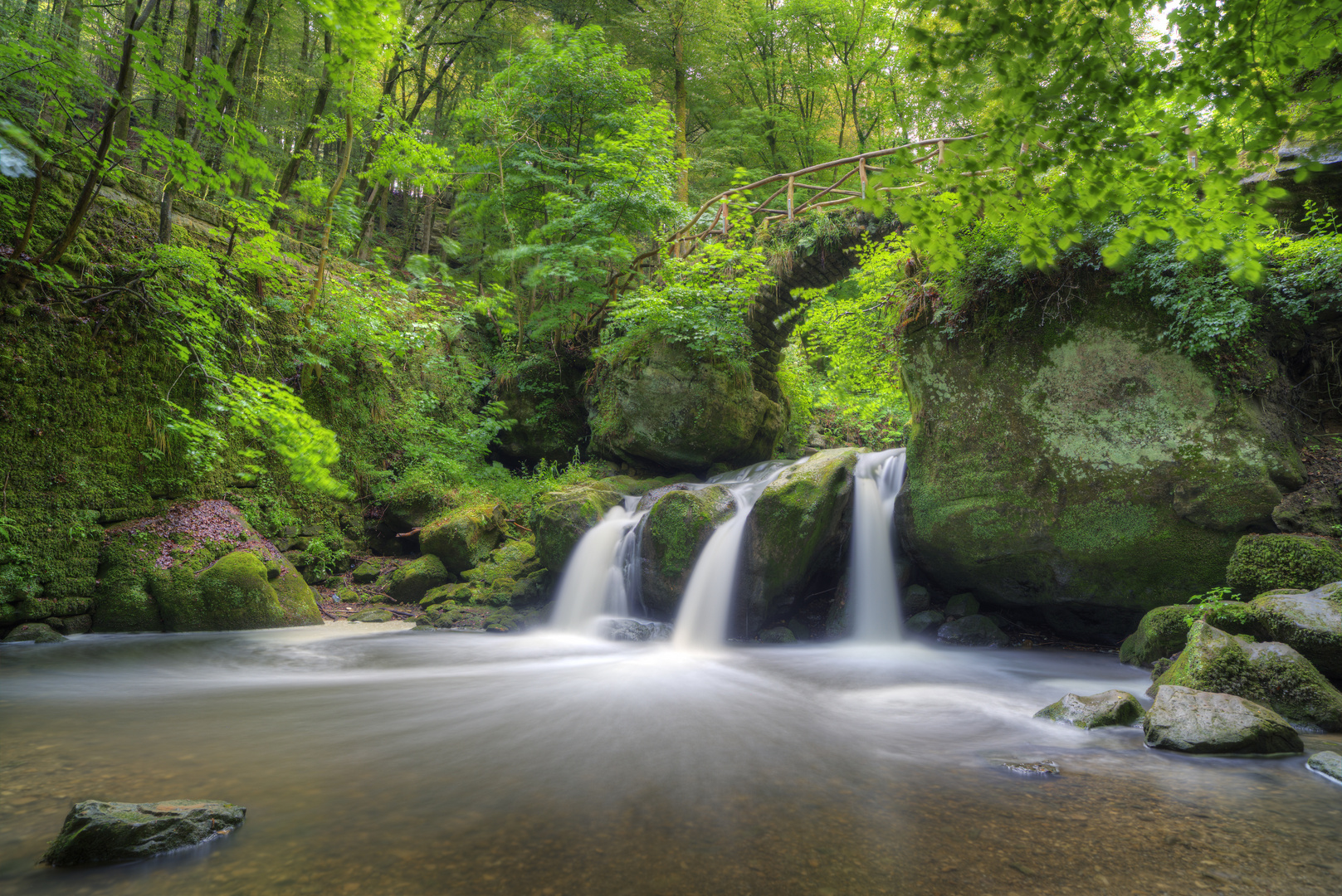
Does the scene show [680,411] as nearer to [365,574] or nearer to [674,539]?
[674,539]

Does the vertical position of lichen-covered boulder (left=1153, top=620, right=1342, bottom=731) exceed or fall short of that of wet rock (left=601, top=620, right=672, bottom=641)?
it exceeds it

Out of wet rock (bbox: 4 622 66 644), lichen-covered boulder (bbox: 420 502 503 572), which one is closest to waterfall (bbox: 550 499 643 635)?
lichen-covered boulder (bbox: 420 502 503 572)

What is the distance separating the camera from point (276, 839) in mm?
2240

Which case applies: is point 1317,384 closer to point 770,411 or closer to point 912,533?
point 912,533

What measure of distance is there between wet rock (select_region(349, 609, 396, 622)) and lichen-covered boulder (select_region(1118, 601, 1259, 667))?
878cm

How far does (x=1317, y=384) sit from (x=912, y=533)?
14.4ft

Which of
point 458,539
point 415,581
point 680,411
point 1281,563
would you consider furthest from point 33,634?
point 1281,563

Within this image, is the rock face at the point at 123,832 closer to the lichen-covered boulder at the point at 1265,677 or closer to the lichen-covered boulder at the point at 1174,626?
the lichen-covered boulder at the point at 1265,677

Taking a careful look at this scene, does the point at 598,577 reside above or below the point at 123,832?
above

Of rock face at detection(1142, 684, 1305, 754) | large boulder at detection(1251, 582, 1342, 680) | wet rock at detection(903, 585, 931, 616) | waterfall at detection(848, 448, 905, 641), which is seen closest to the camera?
rock face at detection(1142, 684, 1305, 754)

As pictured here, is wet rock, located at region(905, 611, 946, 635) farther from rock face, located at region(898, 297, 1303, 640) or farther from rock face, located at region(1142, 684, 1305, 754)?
rock face, located at region(1142, 684, 1305, 754)

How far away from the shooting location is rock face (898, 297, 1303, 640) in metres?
5.59

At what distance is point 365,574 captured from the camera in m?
9.05

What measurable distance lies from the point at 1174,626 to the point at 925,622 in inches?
103
